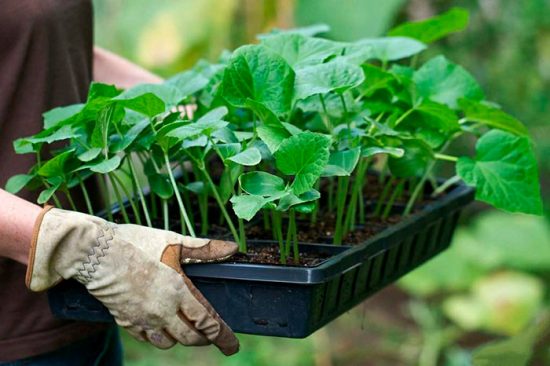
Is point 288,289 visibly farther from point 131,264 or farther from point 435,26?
point 435,26

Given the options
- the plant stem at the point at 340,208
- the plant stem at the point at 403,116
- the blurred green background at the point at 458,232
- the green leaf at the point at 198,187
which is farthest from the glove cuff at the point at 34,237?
the blurred green background at the point at 458,232

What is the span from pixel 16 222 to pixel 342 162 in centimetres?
38

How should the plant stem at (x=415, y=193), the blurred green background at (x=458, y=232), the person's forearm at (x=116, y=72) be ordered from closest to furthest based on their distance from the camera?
the plant stem at (x=415, y=193), the person's forearm at (x=116, y=72), the blurred green background at (x=458, y=232)

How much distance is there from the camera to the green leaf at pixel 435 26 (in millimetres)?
Result: 1449

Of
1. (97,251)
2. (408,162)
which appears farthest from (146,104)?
(408,162)

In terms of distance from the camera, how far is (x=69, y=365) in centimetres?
137

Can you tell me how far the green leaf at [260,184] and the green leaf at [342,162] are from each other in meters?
0.06

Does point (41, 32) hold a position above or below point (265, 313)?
above

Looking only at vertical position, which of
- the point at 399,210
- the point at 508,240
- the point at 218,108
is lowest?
the point at 508,240

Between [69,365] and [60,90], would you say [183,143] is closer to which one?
[60,90]

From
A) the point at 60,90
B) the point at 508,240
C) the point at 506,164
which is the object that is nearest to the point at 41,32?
the point at 60,90

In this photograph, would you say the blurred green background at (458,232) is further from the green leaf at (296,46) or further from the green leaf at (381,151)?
the green leaf at (381,151)

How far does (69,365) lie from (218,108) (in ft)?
1.54

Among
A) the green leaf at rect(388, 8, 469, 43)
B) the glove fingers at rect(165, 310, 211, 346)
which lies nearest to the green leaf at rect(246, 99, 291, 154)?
the glove fingers at rect(165, 310, 211, 346)
